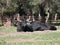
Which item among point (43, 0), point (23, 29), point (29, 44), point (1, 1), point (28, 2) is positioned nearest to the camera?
point (29, 44)

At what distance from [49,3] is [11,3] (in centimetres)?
726

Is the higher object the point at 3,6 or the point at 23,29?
the point at 3,6

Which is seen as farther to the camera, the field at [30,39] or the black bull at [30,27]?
the black bull at [30,27]

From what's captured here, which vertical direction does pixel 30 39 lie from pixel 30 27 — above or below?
below

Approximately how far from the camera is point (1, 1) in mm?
30781

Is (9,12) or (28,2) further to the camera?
(28,2)

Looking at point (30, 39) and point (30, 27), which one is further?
point (30, 27)

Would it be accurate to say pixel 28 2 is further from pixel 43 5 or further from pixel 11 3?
pixel 11 3

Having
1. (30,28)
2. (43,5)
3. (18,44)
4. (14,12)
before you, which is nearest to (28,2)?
(43,5)

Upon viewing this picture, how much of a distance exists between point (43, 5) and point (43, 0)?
1604 mm

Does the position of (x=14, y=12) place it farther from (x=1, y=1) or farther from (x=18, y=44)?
(x=18, y=44)

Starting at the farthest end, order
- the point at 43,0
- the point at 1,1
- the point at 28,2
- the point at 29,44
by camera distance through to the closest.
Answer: the point at 28,2 → the point at 43,0 → the point at 1,1 → the point at 29,44

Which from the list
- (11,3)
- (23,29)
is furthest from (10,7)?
(23,29)

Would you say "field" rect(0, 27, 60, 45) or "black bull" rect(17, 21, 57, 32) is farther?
"black bull" rect(17, 21, 57, 32)
